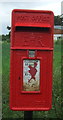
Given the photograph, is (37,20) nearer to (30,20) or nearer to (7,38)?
(30,20)

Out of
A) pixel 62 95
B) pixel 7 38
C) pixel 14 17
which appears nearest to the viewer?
pixel 14 17

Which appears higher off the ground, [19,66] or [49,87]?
[19,66]

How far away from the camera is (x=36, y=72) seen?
13.2 ft

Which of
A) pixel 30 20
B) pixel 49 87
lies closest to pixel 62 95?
pixel 49 87

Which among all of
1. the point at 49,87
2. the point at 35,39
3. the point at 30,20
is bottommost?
the point at 49,87

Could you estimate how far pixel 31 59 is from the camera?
3961 mm

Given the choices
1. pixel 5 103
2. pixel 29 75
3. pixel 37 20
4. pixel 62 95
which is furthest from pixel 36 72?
pixel 5 103

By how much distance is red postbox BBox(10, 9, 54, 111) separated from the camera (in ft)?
12.8

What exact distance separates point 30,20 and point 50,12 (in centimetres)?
29

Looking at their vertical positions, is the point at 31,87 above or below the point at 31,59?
below

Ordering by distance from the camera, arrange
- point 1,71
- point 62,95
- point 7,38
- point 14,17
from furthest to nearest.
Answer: point 1,71
point 7,38
point 62,95
point 14,17

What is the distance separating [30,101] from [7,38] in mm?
2056

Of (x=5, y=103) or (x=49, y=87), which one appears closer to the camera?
(x=49, y=87)

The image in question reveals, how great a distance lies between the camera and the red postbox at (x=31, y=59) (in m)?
3.90
